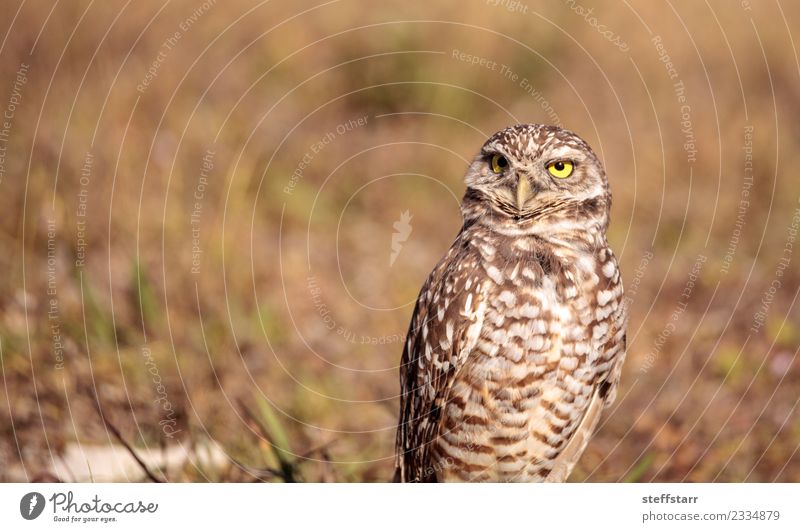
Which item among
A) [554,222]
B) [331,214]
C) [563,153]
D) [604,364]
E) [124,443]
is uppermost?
[563,153]

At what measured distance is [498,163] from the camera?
2.88m

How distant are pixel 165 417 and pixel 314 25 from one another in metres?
3.28

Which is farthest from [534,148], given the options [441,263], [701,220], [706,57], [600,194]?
[706,57]

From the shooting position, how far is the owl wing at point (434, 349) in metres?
2.91

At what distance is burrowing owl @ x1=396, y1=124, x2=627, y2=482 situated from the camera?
9.26 ft

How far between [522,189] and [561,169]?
172 mm

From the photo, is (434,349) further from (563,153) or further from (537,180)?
(563,153)

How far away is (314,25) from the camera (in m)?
5.77

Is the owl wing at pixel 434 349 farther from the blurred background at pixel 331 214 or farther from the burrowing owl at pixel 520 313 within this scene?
the blurred background at pixel 331 214

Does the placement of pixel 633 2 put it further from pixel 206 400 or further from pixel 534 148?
pixel 206 400

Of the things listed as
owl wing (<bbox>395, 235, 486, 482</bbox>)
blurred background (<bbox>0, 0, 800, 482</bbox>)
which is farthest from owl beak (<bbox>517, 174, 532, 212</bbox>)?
blurred background (<bbox>0, 0, 800, 482</bbox>)

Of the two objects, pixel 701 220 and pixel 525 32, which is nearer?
pixel 701 220

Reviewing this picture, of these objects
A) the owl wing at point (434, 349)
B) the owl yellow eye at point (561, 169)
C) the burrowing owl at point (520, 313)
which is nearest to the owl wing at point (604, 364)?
the burrowing owl at point (520, 313)

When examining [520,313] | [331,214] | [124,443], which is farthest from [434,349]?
[331,214]
